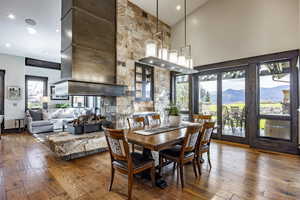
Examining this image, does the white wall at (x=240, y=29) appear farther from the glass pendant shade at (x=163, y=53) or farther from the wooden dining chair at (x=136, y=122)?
the wooden dining chair at (x=136, y=122)

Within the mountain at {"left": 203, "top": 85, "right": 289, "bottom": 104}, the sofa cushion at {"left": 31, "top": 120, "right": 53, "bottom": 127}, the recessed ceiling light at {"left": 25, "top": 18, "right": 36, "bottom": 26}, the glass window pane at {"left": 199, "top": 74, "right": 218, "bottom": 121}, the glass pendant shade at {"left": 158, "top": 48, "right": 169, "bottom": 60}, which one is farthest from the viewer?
the sofa cushion at {"left": 31, "top": 120, "right": 53, "bottom": 127}

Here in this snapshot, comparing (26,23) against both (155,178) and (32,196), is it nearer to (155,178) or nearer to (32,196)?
(32,196)

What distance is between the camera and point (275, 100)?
157 inches

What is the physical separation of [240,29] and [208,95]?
85.7 inches

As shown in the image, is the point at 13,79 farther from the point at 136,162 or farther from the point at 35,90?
the point at 136,162

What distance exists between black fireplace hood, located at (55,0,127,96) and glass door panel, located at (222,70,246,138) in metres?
3.28

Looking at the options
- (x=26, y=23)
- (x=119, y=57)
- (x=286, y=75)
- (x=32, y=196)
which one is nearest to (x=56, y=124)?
(x=26, y=23)

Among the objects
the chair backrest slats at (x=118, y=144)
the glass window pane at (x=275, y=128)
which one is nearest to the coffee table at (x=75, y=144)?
the chair backrest slats at (x=118, y=144)

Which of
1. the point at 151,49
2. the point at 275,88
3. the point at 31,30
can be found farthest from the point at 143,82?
the point at 31,30

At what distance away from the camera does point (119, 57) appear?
419 centimetres

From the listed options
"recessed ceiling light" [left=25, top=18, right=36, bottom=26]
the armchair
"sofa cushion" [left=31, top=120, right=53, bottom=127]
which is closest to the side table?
the armchair

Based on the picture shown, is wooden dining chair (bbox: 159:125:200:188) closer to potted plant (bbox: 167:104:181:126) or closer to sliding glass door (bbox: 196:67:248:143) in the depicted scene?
potted plant (bbox: 167:104:181:126)

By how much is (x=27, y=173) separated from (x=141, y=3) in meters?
5.16

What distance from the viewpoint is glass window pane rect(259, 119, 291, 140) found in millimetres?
3834
